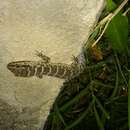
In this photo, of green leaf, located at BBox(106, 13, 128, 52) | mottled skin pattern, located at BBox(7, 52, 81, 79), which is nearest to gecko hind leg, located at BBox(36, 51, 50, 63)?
mottled skin pattern, located at BBox(7, 52, 81, 79)

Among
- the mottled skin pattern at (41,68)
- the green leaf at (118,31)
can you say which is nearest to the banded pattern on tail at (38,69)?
the mottled skin pattern at (41,68)

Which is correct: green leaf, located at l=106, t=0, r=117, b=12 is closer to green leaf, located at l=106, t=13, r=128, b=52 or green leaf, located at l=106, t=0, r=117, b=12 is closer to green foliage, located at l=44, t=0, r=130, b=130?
green leaf, located at l=106, t=13, r=128, b=52

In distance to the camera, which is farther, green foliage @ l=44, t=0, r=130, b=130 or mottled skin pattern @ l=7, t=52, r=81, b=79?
green foliage @ l=44, t=0, r=130, b=130

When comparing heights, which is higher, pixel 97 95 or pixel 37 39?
pixel 37 39

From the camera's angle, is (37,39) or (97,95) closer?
(37,39)

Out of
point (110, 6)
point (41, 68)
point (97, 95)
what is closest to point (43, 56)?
point (41, 68)

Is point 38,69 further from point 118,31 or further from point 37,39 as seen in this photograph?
point 118,31
